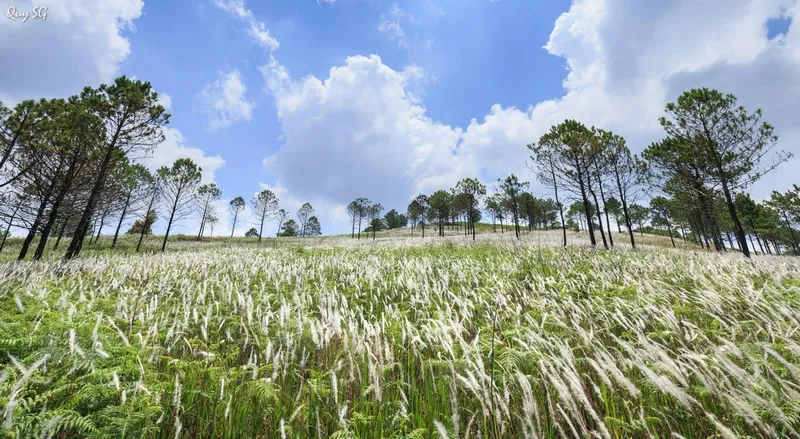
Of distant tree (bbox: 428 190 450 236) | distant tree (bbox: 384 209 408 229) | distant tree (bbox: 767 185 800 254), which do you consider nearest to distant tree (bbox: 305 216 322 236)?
distant tree (bbox: 384 209 408 229)

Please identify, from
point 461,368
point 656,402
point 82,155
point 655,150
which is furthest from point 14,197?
point 655,150

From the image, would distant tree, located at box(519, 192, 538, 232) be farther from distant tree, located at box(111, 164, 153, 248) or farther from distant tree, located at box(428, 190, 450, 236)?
distant tree, located at box(111, 164, 153, 248)

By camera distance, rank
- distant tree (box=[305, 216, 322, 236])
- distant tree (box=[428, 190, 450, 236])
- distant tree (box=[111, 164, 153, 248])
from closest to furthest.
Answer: distant tree (box=[111, 164, 153, 248]), distant tree (box=[428, 190, 450, 236]), distant tree (box=[305, 216, 322, 236])

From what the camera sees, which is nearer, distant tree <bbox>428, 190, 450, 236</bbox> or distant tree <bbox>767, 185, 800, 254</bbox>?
distant tree <bbox>767, 185, 800, 254</bbox>

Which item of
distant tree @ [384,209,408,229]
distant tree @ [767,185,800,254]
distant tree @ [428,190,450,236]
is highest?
distant tree @ [384,209,408,229]

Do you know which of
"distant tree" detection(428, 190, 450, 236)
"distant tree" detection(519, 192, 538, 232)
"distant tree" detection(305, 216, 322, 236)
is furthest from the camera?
"distant tree" detection(305, 216, 322, 236)

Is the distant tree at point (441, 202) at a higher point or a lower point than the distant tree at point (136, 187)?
higher

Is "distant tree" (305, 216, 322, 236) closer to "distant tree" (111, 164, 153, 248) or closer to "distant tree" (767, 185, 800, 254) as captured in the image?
"distant tree" (111, 164, 153, 248)

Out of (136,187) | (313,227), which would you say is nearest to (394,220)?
(313,227)

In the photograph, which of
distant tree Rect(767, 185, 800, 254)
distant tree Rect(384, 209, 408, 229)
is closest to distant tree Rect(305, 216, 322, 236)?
distant tree Rect(384, 209, 408, 229)

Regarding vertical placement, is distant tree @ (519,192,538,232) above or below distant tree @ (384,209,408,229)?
below

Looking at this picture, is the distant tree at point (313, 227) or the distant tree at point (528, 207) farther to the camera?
the distant tree at point (313, 227)

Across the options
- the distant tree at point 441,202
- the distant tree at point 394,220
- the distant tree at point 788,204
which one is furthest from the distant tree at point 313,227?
the distant tree at point 788,204

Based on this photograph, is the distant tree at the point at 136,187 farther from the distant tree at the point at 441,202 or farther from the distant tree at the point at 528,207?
the distant tree at the point at 528,207
